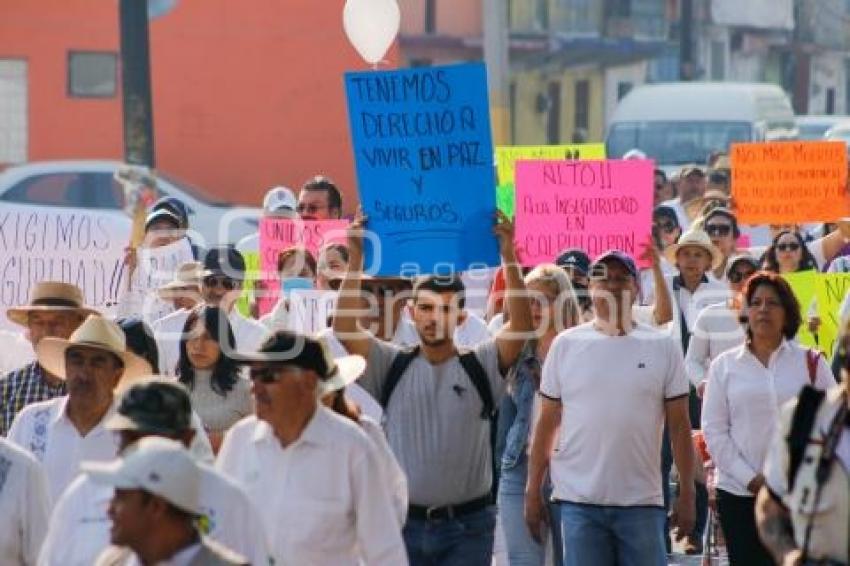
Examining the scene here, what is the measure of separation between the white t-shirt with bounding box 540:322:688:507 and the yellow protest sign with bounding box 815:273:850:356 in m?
3.12

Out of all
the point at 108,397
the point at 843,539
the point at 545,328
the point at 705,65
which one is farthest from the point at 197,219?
the point at 705,65

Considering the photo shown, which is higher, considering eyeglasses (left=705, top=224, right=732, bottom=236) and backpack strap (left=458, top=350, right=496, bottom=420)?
eyeglasses (left=705, top=224, right=732, bottom=236)

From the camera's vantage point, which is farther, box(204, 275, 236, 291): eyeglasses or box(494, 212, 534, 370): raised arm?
box(204, 275, 236, 291): eyeglasses

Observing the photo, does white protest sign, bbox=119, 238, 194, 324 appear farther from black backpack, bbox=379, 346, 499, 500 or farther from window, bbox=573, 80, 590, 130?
window, bbox=573, 80, 590, 130

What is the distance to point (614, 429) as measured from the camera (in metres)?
9.95

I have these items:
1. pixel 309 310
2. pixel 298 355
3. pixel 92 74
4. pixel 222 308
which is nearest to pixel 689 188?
pixel 309 310

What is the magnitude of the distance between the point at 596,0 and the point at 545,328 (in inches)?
1694

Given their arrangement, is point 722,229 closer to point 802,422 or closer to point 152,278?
point 152,278

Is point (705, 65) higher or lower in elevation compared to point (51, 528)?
higher

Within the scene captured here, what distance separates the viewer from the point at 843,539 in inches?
270

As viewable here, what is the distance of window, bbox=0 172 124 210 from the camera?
26266mm

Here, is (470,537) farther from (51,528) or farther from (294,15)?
(294,15)

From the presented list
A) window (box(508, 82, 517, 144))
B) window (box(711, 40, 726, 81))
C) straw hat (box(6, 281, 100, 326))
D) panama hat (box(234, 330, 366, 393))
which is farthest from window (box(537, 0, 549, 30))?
panama hat (box(234, 330, 366, 393))

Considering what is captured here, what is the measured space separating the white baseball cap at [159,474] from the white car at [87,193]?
1929cm
